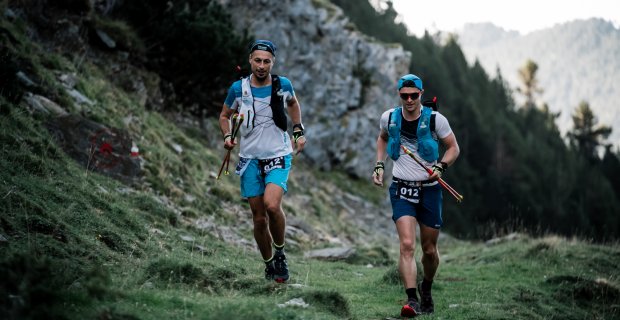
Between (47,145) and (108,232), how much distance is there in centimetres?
259

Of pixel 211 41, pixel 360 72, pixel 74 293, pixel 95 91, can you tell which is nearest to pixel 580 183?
pixel 360 72

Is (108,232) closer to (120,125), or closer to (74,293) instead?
(74,293)

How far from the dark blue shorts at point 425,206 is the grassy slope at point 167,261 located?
106 centimetres

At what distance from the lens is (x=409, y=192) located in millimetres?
6871

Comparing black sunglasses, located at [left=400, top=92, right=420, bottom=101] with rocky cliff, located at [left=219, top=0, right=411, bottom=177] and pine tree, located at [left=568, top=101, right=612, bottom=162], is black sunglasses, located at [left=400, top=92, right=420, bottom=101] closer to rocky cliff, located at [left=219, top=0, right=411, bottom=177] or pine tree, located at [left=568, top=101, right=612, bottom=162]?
rocky cliff, located at [left=219, top=0, right=411, bottom=177]

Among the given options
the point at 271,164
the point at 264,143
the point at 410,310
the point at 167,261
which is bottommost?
the point at 410,310

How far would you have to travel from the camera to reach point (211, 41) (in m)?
18.0

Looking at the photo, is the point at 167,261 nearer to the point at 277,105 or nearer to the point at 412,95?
the point at 277,105

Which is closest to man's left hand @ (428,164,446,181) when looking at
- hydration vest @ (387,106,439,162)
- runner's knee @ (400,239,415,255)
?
hydration vest @ (387,106,439,162)

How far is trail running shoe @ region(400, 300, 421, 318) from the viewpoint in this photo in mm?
6383

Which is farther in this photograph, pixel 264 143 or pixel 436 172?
pixel 264 143

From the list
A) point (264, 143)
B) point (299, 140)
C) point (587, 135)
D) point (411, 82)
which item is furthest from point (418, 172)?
point (587, 135)

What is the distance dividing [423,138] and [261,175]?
1.86 meters

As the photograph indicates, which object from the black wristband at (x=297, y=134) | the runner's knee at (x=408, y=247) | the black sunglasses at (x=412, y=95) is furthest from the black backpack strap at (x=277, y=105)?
the runner's knee at (x=408, y=247)
